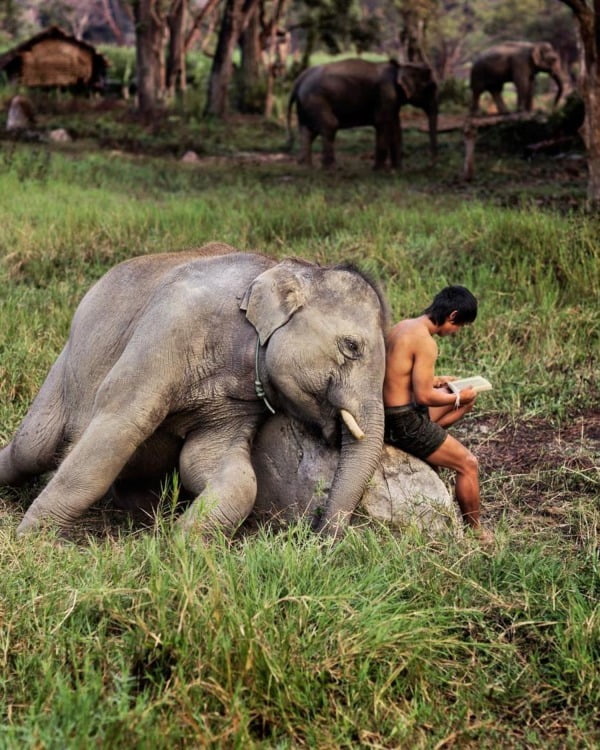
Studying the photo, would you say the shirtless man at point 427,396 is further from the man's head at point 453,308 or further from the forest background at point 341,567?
the forest background at point 341,567

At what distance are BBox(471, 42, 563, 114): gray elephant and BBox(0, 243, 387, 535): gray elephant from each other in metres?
18.2

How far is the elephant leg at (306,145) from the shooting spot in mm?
16828

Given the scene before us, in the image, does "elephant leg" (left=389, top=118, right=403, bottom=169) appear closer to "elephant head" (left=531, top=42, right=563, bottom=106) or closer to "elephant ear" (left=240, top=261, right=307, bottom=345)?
"elephant head" (left=531, top=42, right=563, bottom=106)

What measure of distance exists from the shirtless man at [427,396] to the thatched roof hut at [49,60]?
2311 cm

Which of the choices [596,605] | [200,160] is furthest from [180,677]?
[200,160]

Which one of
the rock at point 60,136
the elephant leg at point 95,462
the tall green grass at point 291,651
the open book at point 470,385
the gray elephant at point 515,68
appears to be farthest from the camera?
the gray elephant at point 515,68

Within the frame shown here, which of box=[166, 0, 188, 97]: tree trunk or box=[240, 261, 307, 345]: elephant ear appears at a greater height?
box=[166, 0, 188, 97]: tree trunk

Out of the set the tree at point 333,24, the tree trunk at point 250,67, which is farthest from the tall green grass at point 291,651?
the tree trunk at point 250,67

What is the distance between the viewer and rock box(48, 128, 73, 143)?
17720mm

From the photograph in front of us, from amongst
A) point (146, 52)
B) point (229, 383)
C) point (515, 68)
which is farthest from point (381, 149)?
point (229, 383)

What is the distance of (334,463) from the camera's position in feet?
15.0

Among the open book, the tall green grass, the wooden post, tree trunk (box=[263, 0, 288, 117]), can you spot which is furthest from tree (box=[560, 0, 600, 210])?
tree trunk (box=[263, 0, 288, 117])

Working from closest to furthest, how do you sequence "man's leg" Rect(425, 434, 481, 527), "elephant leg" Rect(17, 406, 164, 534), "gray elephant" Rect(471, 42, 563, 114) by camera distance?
"elephant leg" Rect(17, 406, 164, 534)
"man's leg" Rect(425, 434, 481, 527)
"gray elephant" Rect(471, 42, 563, 114)

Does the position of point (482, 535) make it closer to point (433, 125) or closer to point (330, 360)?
point (330, 360)
